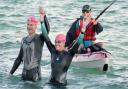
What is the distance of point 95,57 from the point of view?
44.7 feet

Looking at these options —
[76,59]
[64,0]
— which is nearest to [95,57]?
[76,59]

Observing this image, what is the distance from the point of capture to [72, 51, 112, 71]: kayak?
13492 mm

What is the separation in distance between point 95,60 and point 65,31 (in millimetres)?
5591

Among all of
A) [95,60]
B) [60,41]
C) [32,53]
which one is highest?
[60,41]

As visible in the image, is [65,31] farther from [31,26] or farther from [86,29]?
[31,26]

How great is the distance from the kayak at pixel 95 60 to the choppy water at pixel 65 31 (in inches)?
7.6

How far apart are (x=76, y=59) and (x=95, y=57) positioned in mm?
753

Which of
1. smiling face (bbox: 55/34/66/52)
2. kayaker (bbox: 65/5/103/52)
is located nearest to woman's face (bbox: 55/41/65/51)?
smiling face (bbox: 55/34/66/52)

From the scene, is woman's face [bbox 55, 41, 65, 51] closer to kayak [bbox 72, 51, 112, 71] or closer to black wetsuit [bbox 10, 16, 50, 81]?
black wetsuit [bbox 10, 16, 50, 81]

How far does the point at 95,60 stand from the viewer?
1370 cm

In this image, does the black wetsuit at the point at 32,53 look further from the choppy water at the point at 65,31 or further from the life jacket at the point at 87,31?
the life jacket at the point at 87,31

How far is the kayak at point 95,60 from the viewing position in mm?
13492

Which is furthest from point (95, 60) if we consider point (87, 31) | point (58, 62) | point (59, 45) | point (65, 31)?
point (65, 31)

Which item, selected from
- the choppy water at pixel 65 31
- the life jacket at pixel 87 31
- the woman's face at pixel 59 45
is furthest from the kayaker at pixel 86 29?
the woman's face at pixel 59 45
